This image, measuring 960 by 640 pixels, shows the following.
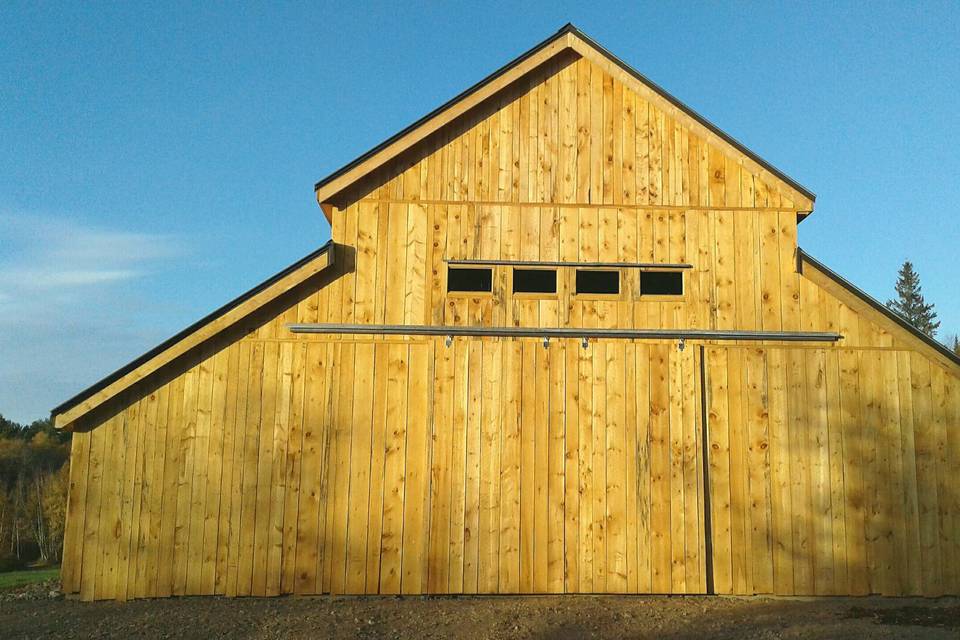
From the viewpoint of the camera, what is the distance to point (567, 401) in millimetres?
9289

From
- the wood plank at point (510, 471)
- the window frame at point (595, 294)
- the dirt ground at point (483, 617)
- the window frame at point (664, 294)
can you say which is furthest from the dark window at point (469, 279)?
the dirt ground at point (483, 617)

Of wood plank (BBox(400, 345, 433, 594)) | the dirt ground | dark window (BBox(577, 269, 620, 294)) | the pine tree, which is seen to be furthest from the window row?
the pine tree

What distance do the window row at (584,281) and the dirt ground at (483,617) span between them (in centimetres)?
412

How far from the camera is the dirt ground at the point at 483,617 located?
7.53 meters

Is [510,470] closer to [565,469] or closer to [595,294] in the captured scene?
[565,469]

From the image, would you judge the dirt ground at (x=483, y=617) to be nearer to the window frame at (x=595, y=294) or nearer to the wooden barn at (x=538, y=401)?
the wooden barn at (x=538, y=401)

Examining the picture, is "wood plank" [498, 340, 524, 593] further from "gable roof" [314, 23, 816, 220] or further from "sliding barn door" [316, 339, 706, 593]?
"gable roof" [314, 23, 816, 220]

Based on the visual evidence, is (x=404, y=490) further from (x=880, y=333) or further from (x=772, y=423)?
(x=880, y=333)

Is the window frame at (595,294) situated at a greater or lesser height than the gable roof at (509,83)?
lesser

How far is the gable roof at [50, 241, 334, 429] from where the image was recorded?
8.71m

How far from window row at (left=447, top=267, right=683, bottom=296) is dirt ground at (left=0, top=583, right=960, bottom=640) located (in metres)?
4.12

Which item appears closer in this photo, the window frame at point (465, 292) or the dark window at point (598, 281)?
the window frame at point (465, 292)

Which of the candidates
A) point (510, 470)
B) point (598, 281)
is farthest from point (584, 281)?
point (510, 470)

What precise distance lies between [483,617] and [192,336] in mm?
5089
